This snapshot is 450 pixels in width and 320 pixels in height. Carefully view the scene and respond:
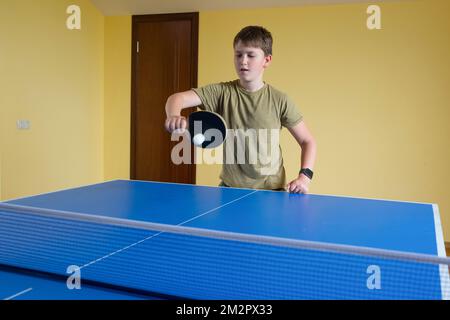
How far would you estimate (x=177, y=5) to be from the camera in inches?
208

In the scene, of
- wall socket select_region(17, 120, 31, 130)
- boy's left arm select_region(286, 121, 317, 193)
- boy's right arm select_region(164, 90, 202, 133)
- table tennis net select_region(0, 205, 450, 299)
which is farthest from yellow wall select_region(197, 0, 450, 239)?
table tennis net select_region(0, 205, 450, 299)

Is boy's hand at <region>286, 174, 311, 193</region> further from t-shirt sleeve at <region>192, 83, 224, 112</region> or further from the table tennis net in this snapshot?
the table tennis net

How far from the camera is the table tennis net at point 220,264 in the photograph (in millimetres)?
1151

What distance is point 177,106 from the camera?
7.84ft

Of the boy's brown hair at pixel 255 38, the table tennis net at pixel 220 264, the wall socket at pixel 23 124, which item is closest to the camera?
the table tennis net at pixel 220 264

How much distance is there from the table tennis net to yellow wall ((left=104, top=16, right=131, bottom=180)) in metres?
4.25

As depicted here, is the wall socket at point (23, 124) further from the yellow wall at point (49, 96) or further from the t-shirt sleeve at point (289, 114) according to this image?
the t-shirt sleeve at point (289, 114)

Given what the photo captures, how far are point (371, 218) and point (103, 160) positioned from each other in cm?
447

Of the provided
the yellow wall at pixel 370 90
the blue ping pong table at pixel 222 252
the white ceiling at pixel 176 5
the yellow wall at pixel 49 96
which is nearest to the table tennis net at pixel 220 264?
the blue ping pong table at pixel 222 252

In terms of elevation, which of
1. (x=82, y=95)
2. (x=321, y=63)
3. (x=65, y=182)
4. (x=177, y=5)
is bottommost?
(x=65, y=182)

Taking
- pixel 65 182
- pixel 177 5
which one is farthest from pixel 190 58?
pixel 65 182

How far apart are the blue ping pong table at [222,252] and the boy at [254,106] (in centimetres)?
49
